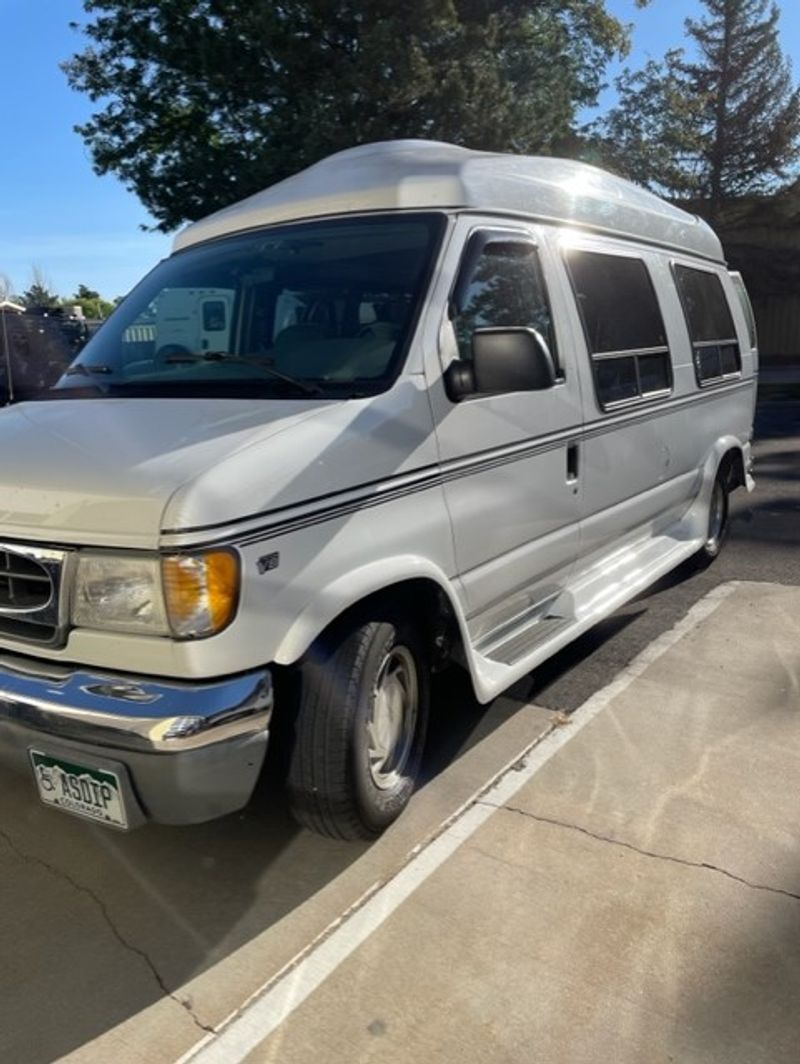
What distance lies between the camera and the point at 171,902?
2896mm

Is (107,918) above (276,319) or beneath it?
beneath

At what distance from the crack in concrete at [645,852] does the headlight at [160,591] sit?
4.71 ft

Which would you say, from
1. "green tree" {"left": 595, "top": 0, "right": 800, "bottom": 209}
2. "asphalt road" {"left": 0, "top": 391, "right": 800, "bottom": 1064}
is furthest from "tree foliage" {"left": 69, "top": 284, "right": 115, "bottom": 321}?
"asphalt road" {"left": 0, "top": 391, "right": 800, "bottom": 1064}

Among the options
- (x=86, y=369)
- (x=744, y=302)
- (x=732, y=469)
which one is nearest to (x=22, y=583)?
(x=86, y=369)

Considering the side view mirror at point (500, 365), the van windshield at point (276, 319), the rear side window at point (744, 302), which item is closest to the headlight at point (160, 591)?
the van windshield at point (276, 319)

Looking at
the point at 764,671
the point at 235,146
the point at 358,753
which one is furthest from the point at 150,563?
the point at 235,146

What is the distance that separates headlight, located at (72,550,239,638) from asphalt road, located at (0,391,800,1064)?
3.21 feet

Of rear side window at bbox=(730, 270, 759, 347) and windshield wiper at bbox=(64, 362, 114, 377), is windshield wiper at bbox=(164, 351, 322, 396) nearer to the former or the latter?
windshield wiper at bbox=(64, 362, 114, 377)

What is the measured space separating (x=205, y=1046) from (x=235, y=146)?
15972 mm

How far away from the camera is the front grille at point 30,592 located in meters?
2.60

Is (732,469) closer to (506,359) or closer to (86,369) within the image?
(506,359)

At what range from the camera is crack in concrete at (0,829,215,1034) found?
2422 mm

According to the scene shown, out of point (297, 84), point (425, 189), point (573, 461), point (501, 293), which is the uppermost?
point (297, 84)

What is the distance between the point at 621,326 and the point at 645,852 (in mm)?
2817
